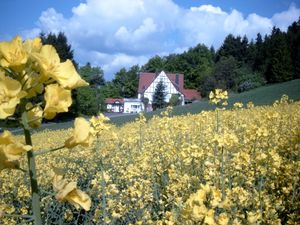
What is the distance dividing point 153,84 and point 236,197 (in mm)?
73260

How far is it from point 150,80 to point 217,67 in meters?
15.3

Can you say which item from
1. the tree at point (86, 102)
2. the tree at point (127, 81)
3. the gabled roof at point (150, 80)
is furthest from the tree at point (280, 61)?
the tree at point (127, 81)

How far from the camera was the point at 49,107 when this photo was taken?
1238 millimetres

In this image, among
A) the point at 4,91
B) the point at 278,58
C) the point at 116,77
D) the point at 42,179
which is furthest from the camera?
the point at 116,77

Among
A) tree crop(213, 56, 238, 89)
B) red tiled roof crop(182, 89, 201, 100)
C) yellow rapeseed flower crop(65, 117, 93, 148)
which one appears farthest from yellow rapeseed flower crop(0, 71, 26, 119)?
red tiled roof crop(182, 89, 201, 100)

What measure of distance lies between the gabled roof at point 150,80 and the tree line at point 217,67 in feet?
14.9

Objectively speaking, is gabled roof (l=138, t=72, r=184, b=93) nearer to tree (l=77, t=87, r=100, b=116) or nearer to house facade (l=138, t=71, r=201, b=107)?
house facade (l=138, t=71, r=201, b=107)

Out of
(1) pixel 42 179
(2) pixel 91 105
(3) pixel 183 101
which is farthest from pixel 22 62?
(3) pixel 183 101

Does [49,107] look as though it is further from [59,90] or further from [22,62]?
[22,62]

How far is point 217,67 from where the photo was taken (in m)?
68.2

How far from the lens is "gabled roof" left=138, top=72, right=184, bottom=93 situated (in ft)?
251

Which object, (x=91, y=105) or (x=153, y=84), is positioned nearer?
(x=91, y=105)

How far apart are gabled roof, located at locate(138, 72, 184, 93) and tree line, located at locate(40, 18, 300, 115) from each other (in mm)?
4547

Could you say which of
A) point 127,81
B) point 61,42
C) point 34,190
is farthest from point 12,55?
point 127,81
